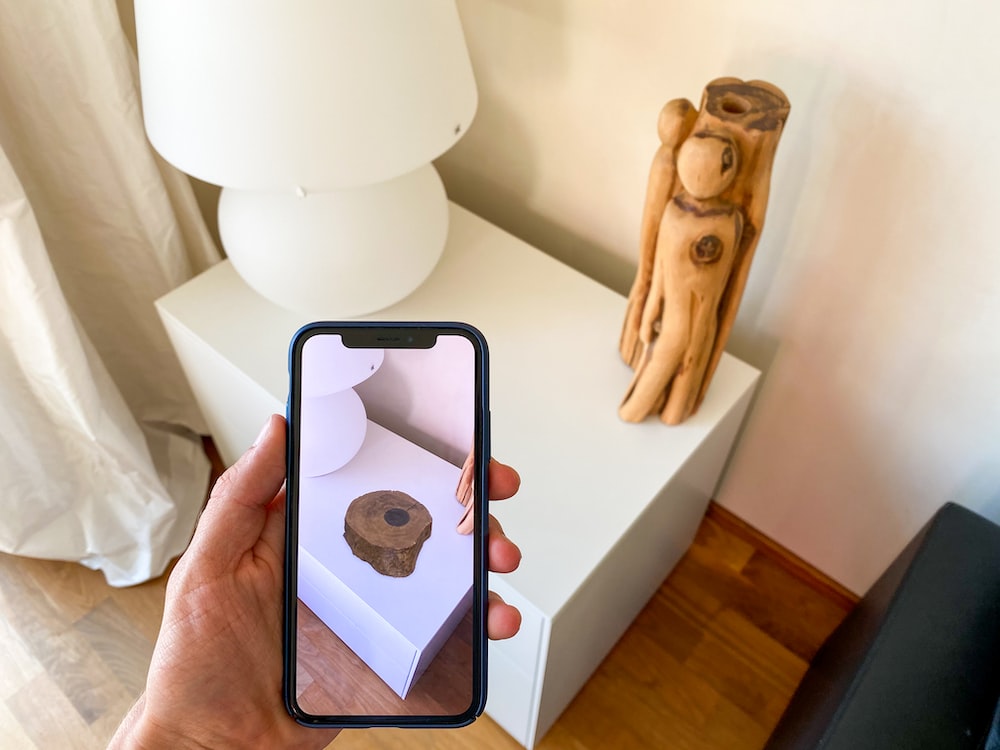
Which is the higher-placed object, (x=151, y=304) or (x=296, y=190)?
(x=296, y=190)

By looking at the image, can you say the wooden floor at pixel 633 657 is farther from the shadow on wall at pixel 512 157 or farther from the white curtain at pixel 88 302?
the shadow on wall at pixel 512 157

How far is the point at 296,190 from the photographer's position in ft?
2.28

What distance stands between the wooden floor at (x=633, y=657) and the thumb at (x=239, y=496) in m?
0.52

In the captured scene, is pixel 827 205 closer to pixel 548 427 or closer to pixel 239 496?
pixel 548 427

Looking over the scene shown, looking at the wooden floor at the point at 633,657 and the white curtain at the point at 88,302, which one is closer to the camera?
the white curtain at the point at 88,302

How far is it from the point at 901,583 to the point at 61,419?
964 millimetres

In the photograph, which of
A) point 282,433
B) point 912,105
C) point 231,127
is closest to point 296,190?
point 231,127

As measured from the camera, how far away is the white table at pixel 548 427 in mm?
739

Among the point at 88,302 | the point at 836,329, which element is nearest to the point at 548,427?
the point at 836,329

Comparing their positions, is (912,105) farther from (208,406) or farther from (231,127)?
(208,406)

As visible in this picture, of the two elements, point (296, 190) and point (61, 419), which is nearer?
point (296, 190)

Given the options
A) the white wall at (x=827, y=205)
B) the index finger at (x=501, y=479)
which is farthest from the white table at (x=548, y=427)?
the index finger at (x=501, y=479)

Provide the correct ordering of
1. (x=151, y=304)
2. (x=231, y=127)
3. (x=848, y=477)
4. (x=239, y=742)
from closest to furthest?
(x=239, y=742) → (x=231, y=127) → (x=848, y=477) → (x=151, y=304)

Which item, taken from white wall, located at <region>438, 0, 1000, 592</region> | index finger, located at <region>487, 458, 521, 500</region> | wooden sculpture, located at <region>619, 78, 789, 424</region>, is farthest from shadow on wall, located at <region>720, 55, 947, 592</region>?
index finger, located at <region>487, 458, 521, 500</region>
